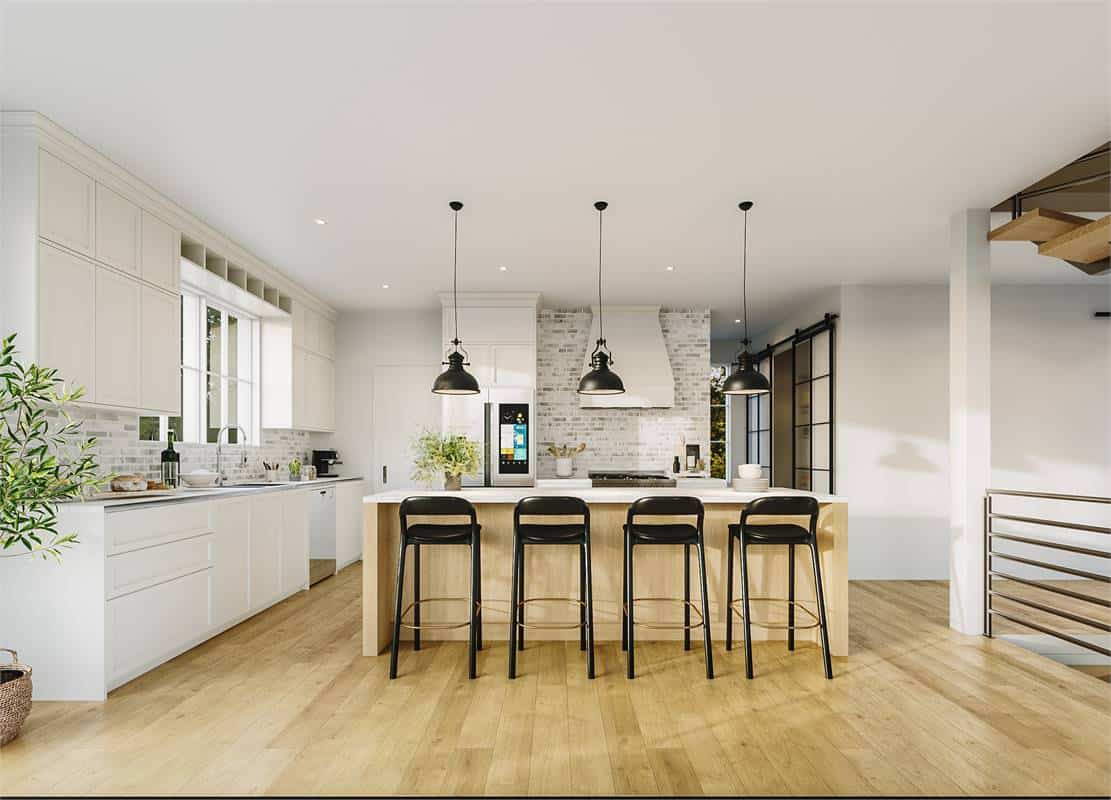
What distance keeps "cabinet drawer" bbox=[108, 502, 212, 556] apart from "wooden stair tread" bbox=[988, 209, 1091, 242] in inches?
213

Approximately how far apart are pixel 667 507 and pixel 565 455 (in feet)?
12.8

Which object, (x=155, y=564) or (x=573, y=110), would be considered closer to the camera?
(x=573, y=110)

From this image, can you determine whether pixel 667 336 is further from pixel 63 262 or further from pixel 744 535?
pixel 63 262

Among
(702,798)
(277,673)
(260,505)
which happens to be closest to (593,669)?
(702,798)

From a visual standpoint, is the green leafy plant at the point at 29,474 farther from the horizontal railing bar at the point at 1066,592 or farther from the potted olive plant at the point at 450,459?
the horizontal railing bar at the point at 1066,592

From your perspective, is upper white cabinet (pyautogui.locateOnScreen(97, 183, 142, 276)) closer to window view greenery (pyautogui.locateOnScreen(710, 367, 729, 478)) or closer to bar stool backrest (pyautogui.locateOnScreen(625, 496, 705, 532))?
bar stool backrest (pyautogui.locateOnScreen(625, 496, 705, 532))

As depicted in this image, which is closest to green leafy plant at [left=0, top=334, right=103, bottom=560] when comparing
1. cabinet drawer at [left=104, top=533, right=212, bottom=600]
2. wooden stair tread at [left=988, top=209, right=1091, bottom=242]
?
cabinet drawer at [left=104, top=533, right=212, bottom=600]

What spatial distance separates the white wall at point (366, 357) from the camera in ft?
26.5

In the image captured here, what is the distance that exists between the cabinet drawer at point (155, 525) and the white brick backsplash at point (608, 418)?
4132 millimetres

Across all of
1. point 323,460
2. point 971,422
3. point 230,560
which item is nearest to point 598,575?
point 230,560

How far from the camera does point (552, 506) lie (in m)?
3.86

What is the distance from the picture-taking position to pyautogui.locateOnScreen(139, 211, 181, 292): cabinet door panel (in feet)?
14.1

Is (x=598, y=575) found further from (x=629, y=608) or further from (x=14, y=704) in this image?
(x=14, y=704)

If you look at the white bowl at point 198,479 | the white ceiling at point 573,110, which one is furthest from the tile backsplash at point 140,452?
the white ceiling at point 573,110
